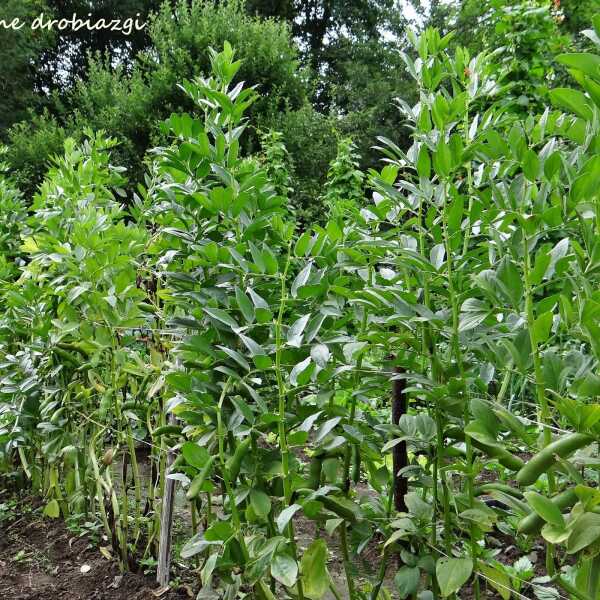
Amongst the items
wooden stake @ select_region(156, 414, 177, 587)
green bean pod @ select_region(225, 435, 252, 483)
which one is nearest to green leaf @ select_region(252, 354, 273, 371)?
green bean pod @ select_region(225, 435, 252, 483)

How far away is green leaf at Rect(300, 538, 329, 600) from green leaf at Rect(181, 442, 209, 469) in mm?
264

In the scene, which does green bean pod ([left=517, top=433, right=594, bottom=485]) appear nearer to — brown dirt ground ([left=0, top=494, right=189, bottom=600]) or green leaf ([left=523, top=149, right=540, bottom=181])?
green leaf ([left=523, top=149, right=540, bottom=181])

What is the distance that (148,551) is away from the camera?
85.4 inches

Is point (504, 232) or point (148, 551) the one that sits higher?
point (504, 232)

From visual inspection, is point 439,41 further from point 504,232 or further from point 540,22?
point 540,22

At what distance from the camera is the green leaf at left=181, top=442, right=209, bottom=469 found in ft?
3.71

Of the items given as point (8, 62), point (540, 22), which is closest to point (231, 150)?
point (540, 22)

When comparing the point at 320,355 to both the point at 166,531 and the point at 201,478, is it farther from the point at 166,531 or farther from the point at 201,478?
the point at 166,531

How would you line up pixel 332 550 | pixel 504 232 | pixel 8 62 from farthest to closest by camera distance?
pixel 8 62
pixel 332 550
pixel 504 232

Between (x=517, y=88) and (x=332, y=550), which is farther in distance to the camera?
(x=517, y=88)

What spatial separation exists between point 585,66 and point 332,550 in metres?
2.19

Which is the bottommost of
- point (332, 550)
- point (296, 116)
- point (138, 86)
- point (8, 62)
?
point (332, 550)

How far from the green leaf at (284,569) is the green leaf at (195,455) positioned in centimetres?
23

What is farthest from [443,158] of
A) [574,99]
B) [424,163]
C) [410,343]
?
[410,343]
